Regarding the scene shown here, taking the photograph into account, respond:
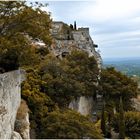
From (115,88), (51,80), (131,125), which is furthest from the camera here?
(115,88)

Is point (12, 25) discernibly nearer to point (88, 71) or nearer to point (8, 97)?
point (8, 97)

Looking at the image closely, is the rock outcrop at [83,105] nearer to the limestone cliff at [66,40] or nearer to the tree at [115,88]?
the tree at [115,88]

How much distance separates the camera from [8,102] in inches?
719

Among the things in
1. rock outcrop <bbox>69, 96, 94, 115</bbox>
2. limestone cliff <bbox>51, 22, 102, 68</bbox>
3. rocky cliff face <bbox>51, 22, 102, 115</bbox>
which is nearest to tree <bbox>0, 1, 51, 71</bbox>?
rock outcrop <bbox>69, 96, 94, 115</bbox>

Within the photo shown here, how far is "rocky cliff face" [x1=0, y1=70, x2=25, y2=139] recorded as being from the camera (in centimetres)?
1708

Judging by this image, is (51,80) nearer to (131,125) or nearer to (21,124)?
(131,125)

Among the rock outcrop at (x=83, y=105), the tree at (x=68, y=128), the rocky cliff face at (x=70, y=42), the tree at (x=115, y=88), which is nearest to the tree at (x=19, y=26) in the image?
the tree at (x=68, y=128)

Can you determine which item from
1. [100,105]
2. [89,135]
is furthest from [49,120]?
[100,105]

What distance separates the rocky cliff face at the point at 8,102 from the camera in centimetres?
1708

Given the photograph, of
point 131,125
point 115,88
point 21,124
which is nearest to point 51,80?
point 131,125

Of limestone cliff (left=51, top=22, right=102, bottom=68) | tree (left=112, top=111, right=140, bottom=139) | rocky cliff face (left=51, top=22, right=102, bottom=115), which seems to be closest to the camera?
tree (left=112, top=111, right=140, bottom=139)

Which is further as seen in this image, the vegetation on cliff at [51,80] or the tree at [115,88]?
the tree at [115,88]

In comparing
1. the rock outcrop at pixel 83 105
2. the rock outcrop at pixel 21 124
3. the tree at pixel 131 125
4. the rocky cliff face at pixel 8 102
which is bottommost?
the tree at pixel 131 125

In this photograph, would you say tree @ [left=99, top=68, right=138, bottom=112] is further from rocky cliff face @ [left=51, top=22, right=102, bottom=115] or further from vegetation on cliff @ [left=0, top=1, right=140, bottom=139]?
rocky cliff face @ [left=51, top=22, right=102, bottom=115]
